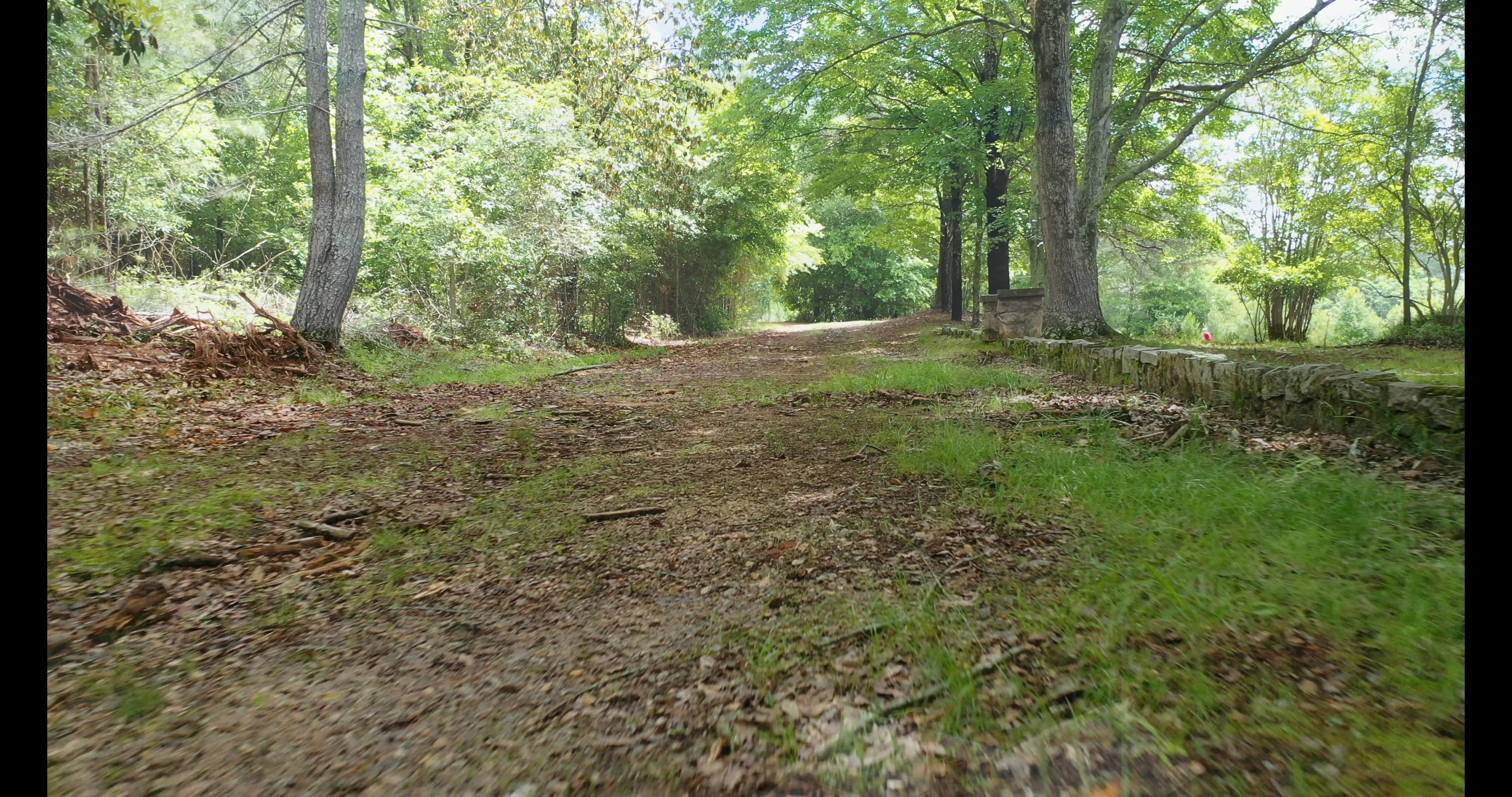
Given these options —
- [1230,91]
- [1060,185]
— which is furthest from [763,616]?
[1230,91]

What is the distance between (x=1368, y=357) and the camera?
7930 mm

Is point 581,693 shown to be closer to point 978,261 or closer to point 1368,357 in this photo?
point 1368,357

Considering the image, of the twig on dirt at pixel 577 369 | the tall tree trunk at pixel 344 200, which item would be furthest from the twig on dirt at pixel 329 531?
the tall tree trunk at pixel 344 200

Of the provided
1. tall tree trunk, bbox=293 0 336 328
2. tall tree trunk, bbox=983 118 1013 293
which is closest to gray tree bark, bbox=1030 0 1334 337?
tall tree trunk, bbox=983 118 1013 293

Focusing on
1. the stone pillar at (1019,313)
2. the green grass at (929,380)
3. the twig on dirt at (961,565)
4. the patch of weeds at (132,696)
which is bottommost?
the patch of weeds at (132,696)

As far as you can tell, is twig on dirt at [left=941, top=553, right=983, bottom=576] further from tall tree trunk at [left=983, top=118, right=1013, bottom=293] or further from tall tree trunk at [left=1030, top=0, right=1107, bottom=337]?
tall tree trunk at [left=983, top=118, right=1013, bottom=293]

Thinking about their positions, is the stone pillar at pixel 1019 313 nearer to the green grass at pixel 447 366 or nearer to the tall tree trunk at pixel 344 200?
the green grass at pixel 447 366

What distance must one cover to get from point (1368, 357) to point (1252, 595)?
8.16 meters

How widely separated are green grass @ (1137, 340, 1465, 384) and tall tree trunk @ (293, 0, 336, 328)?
383 inches

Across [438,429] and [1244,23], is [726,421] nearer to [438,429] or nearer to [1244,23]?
[438,429]

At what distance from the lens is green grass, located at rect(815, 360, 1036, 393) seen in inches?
266

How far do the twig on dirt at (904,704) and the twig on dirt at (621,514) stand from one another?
1916mm

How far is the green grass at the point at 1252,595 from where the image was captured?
158cm
